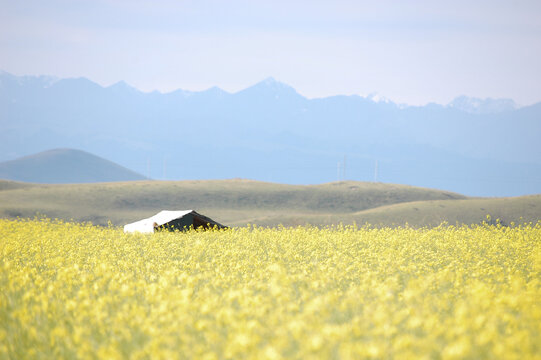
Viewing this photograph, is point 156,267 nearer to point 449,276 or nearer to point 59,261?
point 59,261

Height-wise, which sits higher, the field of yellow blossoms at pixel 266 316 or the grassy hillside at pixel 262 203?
the field of yellow blossoms at pixel 266 316

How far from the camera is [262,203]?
55000mm

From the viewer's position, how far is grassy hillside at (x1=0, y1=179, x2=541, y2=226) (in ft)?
128

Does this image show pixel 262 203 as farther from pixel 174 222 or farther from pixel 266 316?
pixel 266 316

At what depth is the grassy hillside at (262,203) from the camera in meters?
39.0

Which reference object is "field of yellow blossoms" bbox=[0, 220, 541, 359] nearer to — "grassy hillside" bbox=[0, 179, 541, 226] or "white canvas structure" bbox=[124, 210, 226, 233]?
"white canvas structure" bbox=[124, 210, 226, 233]

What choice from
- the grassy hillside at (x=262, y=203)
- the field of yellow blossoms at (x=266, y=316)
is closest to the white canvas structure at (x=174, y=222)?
the field of yellow blossoms at (x=266, y=316)

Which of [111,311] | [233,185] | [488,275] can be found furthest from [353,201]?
[111,311]

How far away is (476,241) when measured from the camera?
14969 millimetres

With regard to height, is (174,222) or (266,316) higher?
(266,316)

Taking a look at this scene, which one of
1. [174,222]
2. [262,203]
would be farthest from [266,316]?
[262,203]

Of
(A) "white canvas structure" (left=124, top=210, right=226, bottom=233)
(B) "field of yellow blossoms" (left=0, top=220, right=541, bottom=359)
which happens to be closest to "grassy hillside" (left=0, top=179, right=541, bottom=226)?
(A) "white canvas structure" (left=124, top=210, right=226, bottom=233)

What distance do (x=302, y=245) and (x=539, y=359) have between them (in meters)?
9.77

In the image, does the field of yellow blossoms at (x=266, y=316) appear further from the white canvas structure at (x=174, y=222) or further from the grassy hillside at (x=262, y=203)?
the grassy hillside at (x=262, y=203)
